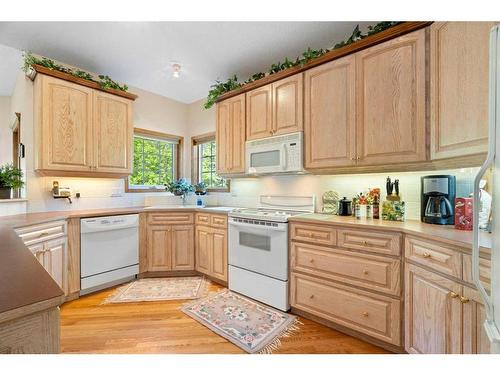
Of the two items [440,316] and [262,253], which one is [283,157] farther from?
[440,316]

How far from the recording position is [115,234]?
2773mm

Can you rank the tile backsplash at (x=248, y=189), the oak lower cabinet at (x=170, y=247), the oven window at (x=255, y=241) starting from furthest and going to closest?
the oak lower cabinet at (x=170, y=247) → the oven window at (x=255, y=241) → the tile backsplash at (x=248, y=189)

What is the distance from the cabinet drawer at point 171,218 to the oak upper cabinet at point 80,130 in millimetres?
747

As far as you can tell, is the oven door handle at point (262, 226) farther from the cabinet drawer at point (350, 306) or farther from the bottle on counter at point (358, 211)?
the bottle on counter at point (358, 211)

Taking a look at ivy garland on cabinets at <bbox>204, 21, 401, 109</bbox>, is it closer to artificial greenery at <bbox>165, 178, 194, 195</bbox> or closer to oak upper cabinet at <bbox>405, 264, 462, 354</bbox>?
artificial greenery at <bbox>165, 178, 194, 195</bbox>

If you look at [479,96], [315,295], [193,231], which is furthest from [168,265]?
[479,96]

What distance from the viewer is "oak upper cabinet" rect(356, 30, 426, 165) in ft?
5.77

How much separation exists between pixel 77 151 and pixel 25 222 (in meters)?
1.01

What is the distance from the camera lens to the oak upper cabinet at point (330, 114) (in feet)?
6.92

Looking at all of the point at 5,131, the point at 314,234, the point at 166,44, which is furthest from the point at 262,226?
the point at 5,131

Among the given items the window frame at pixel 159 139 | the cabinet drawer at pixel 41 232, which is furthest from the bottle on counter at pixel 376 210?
the window frame at pixel 159 139

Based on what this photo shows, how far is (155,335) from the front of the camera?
6.24 feet

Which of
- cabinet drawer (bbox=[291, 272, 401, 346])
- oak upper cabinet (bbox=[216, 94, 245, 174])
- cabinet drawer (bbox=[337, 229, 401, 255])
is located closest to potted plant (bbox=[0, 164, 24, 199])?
oak upper cabinet (bbox=[216, 94, 245, 174])

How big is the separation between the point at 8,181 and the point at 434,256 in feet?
12.1
